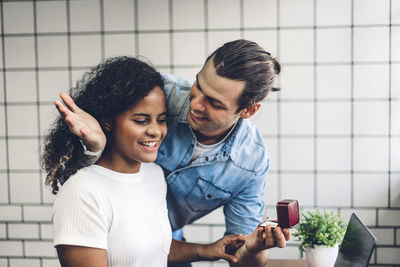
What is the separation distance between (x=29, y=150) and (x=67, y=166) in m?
1.30

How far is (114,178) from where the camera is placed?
113 cm

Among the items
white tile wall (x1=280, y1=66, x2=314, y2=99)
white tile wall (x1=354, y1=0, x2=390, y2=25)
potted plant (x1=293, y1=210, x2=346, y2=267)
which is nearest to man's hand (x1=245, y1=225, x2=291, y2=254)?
potted plant (x1=293, y1=210, x2=346, y2=267)

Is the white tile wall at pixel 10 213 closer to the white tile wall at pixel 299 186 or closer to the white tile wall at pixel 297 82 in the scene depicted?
the white tile wall at pixel 299 186

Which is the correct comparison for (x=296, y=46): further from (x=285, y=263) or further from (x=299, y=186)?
(x=285, y=263)

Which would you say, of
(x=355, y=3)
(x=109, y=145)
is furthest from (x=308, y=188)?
(x=109, y=145)

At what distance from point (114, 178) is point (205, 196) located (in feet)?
1.52

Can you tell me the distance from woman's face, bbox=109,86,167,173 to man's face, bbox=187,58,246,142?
0.12m

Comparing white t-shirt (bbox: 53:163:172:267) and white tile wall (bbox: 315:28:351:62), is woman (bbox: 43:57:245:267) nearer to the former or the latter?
white t-shirt (bbox: 53:163:172:267)

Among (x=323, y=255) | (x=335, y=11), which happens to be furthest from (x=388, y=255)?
(x=335, y=11)

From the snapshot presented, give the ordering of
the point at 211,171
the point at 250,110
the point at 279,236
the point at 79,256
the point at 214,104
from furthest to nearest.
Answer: the point at 211,171, the point at 250,110, the point at 214,104, the point at 279,236, the point at 79,256

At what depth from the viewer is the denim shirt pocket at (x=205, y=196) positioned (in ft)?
4.78

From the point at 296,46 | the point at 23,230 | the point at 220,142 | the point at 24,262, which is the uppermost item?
the point at 296,46

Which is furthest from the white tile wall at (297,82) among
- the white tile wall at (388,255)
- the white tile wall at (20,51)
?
the white tile wall at (20,51)

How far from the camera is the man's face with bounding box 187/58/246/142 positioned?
1184mm
